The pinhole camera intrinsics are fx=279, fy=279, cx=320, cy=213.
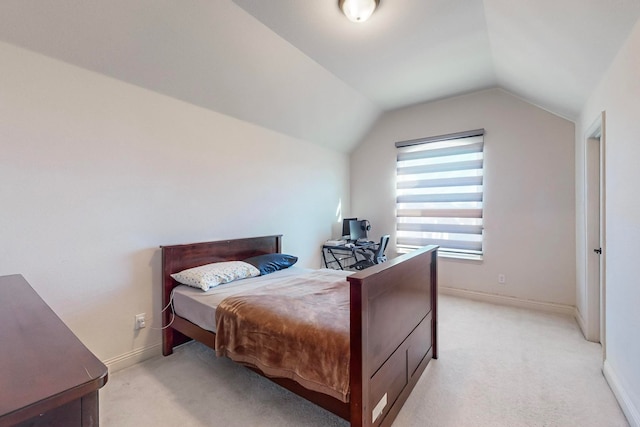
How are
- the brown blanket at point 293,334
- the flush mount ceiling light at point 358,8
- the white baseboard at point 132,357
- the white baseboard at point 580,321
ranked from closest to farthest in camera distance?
the brown blanket at point 293,334 → the flush mount ceiling light at point 358,8 → the white baseboard at point 132,357 → the white baseboard at point 580,321

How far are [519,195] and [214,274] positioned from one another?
362cm

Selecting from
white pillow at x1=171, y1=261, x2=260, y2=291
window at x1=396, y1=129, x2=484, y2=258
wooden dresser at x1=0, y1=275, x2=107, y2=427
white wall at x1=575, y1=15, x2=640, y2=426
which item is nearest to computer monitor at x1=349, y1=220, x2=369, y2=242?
window at x1=396, y1=129, x2=484, y2=258

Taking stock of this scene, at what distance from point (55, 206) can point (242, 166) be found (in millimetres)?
1608

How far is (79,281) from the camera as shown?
2.04 m

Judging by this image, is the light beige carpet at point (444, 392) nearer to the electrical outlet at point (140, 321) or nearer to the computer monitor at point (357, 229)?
the electrical outlet at point (140, 321)

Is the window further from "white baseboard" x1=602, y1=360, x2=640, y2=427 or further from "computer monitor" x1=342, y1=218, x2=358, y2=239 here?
"white baseboard" x1=602, y1=360, x2=640, y2=427

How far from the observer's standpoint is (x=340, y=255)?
14.9ft

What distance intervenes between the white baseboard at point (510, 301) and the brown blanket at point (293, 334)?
7.77ft

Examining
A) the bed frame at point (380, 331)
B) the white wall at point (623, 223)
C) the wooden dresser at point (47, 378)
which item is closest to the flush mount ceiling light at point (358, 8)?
the white wall at point (623, 223)

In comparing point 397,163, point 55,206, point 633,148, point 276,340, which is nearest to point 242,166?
point 55,206

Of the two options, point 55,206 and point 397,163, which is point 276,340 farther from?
point 397,163

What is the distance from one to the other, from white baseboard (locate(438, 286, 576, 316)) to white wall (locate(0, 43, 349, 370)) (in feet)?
9.86

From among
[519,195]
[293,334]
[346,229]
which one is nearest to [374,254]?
[346,229]

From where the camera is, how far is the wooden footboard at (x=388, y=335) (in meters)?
1.31
